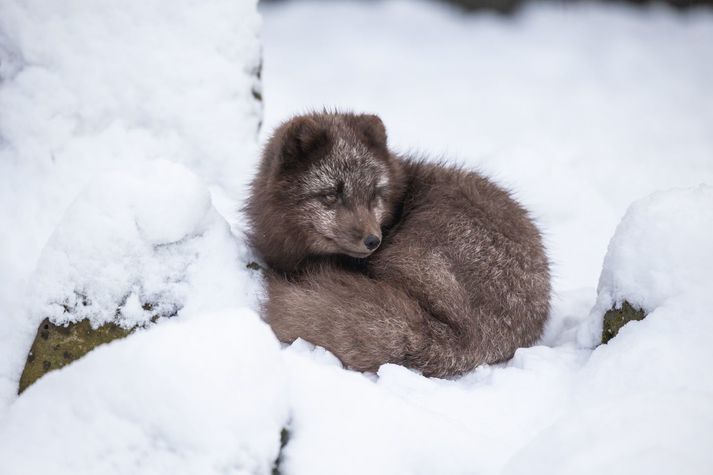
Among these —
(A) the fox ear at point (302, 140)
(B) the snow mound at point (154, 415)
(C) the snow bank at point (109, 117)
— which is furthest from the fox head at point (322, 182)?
(B) the snow mound at point (154, 415)

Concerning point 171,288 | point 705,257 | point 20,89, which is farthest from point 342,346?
point 20,89

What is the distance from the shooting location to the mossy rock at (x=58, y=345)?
387 cm

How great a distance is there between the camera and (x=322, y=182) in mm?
4492

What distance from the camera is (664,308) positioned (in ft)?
12.4

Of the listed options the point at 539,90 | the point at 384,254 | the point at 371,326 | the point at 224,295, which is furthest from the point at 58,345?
the point at 539,90

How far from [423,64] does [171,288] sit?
10280 mm

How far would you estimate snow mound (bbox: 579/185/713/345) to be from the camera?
12.6 feet

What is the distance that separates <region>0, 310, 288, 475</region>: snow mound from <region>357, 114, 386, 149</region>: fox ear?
2.19 metres

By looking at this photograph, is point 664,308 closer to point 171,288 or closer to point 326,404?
A: point 326,404

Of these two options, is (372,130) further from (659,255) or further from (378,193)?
(659,255)

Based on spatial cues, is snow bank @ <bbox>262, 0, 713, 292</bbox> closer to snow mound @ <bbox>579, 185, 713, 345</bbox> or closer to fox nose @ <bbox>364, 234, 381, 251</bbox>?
snow mound @ <bbox>579, 185, 713, 345</bbox>

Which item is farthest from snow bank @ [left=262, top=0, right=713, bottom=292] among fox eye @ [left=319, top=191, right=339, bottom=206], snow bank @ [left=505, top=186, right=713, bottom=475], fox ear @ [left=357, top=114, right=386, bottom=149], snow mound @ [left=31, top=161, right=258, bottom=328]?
snow mound @ [left=31, top=161, right=258, bottom=328]

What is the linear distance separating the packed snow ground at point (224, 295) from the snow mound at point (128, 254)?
1cm

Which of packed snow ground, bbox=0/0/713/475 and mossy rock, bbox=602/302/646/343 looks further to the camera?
mossy rock, bbox=602/302/646/343
